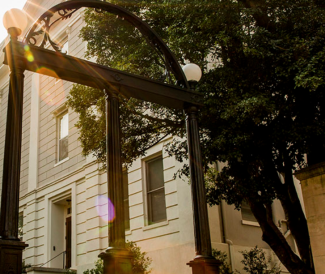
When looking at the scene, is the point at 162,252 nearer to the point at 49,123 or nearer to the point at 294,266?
the point at 294,266

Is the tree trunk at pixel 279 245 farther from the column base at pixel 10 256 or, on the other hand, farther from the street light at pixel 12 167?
the column base at pixel 10 256

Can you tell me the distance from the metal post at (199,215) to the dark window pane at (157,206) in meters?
7.69

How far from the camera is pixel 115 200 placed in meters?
6.22

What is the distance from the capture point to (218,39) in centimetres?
1052

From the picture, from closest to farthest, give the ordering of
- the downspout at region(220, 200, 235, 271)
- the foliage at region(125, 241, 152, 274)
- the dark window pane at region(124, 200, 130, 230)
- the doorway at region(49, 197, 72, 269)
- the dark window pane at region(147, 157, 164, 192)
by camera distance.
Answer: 1. the foliage at region(125, 241, 152, 274)
2. the downspout at region(220, 200, 235, 271)
3. the dark window pane at region(147, 157, 164, 192)
4. the dark window pane at region(124, 200, 130, 230)
5. the doorway at region(49, 197, 72, 269)

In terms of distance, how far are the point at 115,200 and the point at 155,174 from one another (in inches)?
367

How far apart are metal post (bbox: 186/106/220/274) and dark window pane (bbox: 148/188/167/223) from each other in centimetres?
769

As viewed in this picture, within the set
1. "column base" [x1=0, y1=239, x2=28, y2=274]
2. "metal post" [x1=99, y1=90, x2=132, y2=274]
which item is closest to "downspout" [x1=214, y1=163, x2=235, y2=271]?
"metal post" [x1=99, y1=90, x2=132, y2=274]

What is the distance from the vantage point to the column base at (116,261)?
18.8 feet

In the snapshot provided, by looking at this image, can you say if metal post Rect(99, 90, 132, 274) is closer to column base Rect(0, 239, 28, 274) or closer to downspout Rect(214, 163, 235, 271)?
column base Rect(0, 239, 28, 274)

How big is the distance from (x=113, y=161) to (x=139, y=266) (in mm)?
7854

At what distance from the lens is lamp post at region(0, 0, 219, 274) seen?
18.6 feet

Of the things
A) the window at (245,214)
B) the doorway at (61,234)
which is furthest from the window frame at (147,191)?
the doorway at (61,234)

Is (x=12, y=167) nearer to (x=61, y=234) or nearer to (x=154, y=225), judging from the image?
(x=154, y=225)
